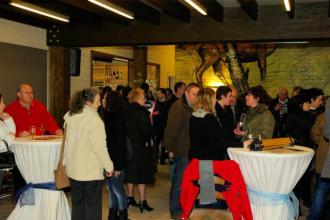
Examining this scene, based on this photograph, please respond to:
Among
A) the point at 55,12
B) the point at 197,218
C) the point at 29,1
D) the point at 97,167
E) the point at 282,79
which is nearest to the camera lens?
the point at 97,167

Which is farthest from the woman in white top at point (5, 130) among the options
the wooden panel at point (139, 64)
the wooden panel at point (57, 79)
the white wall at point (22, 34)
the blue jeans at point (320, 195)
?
the wooden panel at point (139, 64)

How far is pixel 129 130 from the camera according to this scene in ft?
15.7

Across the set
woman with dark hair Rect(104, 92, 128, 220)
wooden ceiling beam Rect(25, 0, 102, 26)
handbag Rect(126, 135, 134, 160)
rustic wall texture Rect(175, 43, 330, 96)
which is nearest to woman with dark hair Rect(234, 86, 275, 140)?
handbag Rect(126, 135, 134, 160)

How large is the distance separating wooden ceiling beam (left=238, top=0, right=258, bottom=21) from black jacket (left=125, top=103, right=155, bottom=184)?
82.5 inches

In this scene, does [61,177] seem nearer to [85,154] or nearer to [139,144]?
[85,154]

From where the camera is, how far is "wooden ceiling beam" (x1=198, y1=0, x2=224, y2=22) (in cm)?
583

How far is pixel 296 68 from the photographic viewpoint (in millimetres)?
10578

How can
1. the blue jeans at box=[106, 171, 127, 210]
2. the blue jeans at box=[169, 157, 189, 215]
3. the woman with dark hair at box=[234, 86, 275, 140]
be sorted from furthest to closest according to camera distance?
the blue jeans at box=[169, 157, 189, 215], the woman with dark hair at box=[234, 86, 275, 140], the blue jeans at box=[106, 171, 127, 210]

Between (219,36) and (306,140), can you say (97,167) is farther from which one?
(219,36)

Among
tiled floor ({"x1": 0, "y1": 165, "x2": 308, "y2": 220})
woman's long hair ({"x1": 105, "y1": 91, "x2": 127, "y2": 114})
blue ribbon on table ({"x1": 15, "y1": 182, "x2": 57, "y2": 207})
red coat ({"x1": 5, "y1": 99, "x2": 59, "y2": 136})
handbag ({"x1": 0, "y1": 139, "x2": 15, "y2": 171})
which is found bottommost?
tiled floor ({"x1": 0, "y1": 165, "x2": 308, "y2": 220})

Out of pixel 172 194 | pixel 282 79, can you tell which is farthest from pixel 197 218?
pixel 282 79

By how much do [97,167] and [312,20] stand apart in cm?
423

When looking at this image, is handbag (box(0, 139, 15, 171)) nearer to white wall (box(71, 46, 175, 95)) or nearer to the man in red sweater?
the man in red sweater

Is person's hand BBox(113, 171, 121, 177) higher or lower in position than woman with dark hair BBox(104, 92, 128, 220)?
lower
